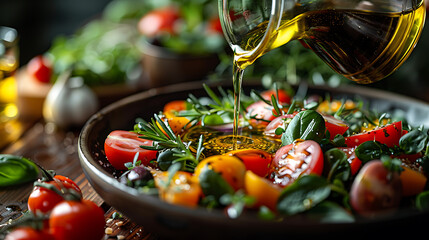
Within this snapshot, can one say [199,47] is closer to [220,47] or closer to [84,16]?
[220,47]

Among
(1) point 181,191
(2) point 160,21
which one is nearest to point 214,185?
(1) point 181,191

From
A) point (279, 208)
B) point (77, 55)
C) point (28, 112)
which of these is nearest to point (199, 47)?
point (77, 55)

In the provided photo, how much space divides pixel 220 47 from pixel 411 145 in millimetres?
1065

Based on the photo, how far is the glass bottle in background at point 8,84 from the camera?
155cm

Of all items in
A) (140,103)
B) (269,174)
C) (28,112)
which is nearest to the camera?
(269,174)

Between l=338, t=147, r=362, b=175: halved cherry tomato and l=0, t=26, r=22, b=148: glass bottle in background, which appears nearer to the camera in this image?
l=338, t=147, r=362, b=175: halved cherry tomato

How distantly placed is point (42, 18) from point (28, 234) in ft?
12.8

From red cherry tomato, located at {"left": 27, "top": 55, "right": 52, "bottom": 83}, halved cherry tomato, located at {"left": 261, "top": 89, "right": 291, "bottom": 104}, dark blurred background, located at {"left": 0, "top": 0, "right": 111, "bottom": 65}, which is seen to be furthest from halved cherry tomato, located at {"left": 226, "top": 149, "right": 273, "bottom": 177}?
dark blurred background, located at {"left": 0, "top": 0, "right": 111, "bottom": 65}

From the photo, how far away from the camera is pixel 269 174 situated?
34.7 inches

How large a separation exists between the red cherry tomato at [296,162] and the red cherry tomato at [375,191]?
0.10m

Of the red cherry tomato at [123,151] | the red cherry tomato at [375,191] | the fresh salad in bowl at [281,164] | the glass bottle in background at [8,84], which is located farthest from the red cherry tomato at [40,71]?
the red cherry tomato at [375,191]

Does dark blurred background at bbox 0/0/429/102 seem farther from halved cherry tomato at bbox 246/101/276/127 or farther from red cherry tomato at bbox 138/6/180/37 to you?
halved cherry tomato at bbox 246/101/276/127

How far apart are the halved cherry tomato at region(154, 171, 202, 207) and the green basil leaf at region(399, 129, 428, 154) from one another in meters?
0.40

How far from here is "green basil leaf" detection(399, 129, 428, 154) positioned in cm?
88
